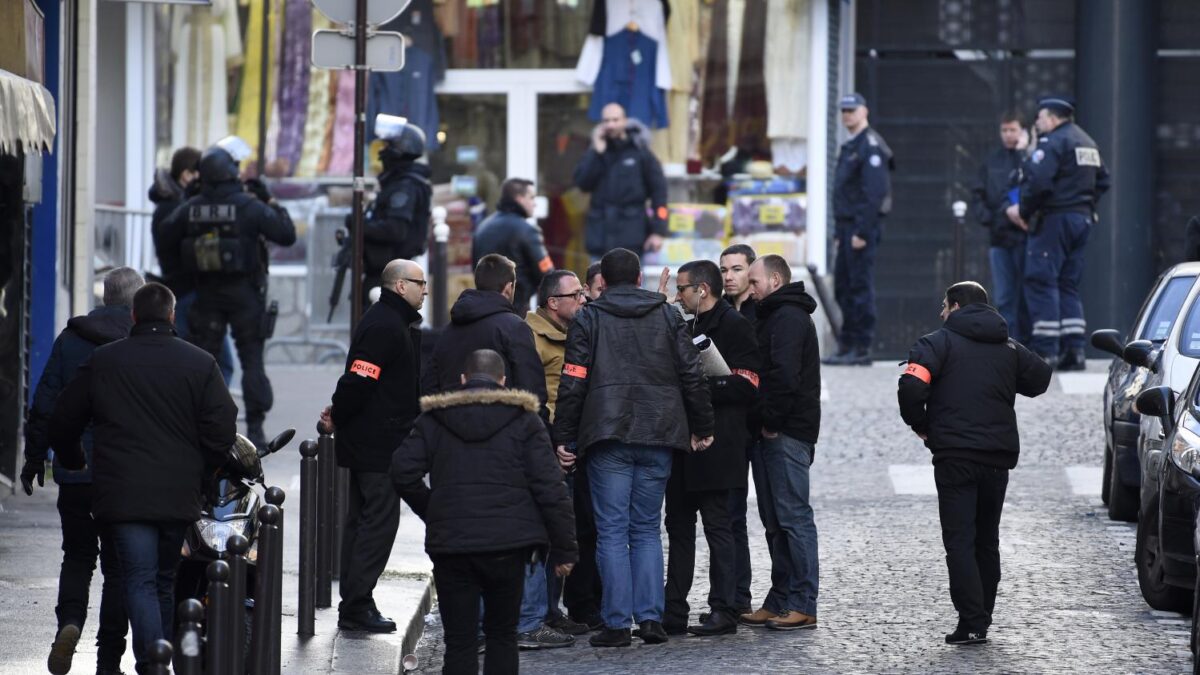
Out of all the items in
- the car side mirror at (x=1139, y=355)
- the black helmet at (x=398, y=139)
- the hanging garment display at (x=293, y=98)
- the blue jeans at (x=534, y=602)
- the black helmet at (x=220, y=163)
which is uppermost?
the hanging garment display at (x=293, y=98)

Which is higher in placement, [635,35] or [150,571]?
[635,35]

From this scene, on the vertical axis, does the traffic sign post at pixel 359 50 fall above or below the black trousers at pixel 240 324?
above

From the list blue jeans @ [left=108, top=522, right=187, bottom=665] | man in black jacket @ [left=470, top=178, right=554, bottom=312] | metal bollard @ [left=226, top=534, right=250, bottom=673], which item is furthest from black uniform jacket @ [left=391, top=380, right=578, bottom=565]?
man in black jacket @ [left=470, top=178, right=554, bottom=312]

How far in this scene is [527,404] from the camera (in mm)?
8570

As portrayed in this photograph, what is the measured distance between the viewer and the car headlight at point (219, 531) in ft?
29.7

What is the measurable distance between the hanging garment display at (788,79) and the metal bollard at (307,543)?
1272 centimetres

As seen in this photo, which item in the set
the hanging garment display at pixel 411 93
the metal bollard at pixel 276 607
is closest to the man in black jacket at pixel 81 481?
the metal bollard at pixel 276 607

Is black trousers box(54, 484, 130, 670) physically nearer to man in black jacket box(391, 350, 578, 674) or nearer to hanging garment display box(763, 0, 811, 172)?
man in black jacket box(391, 350, 578, 674)

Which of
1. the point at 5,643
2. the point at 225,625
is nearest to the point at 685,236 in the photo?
the point at 5,643

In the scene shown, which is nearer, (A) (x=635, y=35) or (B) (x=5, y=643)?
(B) (x=5, y=643)

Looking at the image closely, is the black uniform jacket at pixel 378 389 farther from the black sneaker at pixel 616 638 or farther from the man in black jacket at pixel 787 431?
the man in black jacket at pixel 787 431

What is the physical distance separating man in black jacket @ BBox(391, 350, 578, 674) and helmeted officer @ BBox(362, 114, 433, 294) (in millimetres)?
7355

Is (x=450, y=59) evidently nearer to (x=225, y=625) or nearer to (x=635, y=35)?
(x=635, y=35)

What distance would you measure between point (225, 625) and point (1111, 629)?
5.00 metres
